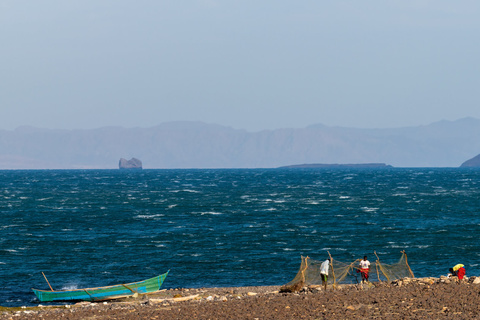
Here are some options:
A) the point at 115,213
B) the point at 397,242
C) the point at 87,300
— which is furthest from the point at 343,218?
the point at 87,300

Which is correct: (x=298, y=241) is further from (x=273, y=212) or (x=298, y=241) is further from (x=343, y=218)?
(x=273, y=212)

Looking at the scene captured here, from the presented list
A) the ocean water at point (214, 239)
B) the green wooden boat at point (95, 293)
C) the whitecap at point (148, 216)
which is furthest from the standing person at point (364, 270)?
the whitecap at point (148, 216)

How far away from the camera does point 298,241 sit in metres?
67.8

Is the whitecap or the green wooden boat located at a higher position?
the whitecap

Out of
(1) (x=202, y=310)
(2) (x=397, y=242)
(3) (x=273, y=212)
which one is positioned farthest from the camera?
(3) (x=273, y=212)

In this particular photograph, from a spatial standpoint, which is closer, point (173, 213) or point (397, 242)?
point (397, 242)

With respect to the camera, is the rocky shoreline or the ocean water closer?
the rocky shoreline

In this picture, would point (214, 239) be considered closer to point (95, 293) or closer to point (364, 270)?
point (95, 293)

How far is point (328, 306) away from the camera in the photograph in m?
27.7

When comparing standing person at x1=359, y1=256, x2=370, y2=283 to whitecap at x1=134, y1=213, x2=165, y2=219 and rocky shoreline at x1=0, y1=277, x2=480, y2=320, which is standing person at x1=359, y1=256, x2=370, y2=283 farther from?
whitecap at x1=134, y1=213, x2=165, y2=219

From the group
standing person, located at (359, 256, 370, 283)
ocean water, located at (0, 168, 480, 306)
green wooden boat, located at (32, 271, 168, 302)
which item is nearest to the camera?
standing person, located at (359, 256, 370, 283)

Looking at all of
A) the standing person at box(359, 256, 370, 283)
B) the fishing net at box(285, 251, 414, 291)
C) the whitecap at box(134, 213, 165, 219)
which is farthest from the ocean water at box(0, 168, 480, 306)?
the standing person at box(359, 256, 370, 283)

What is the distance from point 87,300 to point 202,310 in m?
13.1

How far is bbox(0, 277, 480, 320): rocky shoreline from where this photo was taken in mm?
25891
